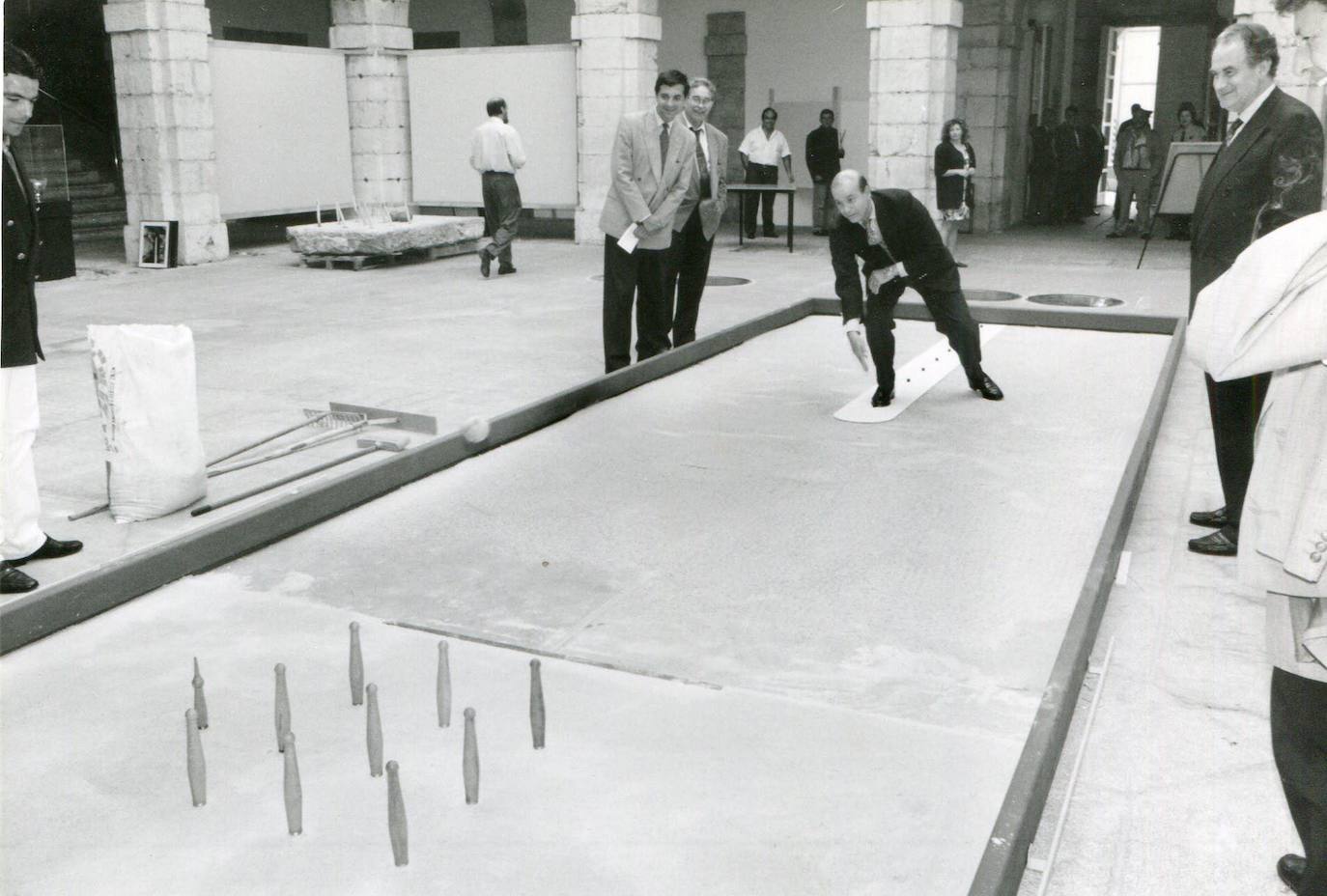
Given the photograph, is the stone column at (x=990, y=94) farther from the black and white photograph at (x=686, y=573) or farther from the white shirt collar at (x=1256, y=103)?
the white shirt collar at (x=1256, y=103)

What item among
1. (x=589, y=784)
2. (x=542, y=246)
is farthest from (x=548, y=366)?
(x=542, y=246)

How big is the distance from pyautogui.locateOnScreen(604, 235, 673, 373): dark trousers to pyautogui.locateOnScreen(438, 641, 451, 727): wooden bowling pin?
4.22 m

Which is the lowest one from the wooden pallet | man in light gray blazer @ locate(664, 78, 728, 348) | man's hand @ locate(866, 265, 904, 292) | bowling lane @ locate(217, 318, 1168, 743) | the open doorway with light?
bowling lane @ locate(217, 318, 1168, 743)

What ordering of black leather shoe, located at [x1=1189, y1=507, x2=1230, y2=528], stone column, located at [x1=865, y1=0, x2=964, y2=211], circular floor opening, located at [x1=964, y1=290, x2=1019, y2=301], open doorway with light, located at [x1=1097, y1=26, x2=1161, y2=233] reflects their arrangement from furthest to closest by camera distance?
open doorway with light, located at [x1=1097, y1=26, x2=1161, y2=233]
stone column, located at [x1=865, y1=0, x2=964, y2=211]
circular floor opening, located at [x1=964, y1=290, x2=1019, y2=301]
black leather shoe, located at [x1=1189, y1=507, x2=1230, y2=528]

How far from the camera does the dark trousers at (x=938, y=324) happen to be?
6.85 m

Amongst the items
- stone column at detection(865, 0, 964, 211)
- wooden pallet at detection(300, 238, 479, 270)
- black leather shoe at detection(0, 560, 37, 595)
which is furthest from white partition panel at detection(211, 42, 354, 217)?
black leather shoe at detection(0, 560, 37, 595)

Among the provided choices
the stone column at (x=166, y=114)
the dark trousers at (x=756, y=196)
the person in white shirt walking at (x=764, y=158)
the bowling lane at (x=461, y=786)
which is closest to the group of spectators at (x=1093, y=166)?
the person in white shirt walking at (x=764, y=158)

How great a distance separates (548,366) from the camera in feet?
27.2

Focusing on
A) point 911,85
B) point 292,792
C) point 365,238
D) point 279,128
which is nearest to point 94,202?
point 279,128

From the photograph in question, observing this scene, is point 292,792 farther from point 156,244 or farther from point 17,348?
point 156,244

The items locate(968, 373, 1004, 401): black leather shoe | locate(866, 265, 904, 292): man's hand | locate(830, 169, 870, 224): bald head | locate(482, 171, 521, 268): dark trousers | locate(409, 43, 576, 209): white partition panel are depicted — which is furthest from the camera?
locate(409, 43, 576, 209): white partition panel

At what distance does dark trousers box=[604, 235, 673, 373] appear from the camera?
7.41m

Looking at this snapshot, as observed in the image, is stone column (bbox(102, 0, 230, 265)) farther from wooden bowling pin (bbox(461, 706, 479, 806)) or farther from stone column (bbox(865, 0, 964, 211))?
wooden bowling pin (bbox(461, 706, 479, 806))

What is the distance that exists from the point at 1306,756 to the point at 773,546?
8.39 ft
